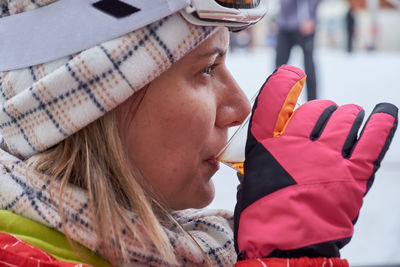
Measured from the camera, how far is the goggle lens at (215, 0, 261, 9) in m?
0.83

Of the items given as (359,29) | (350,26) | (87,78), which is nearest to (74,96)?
(87,78)

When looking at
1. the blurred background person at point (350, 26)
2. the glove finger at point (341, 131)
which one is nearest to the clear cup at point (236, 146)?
the glove finger at point (341, 131)

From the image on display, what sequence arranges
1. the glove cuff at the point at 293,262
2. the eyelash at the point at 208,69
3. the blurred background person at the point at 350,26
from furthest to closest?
the blurred background person at the point at 350,26
the eyelash at the point at 208,69
the glove cuff at the point at 293,262

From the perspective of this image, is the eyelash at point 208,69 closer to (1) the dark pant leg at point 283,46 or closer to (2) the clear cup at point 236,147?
(2) the clear cup at point 236,147

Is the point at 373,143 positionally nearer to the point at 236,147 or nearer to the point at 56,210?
the point at 236,147

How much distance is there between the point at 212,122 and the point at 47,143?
0.83 ft

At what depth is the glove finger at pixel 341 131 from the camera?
806 mm

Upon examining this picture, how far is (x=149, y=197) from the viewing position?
84cm

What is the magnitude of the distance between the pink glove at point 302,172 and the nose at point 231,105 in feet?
0.16

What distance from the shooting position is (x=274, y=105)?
83cm

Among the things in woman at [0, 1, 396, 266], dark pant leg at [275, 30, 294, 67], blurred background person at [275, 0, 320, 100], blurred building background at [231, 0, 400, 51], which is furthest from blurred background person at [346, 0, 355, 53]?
woman at [0, 1, 396, 266]

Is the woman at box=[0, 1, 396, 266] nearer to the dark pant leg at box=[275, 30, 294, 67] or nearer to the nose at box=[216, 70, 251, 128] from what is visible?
the nose at box=[216, 70, 251, 128]

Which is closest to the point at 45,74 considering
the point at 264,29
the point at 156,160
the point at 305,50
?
the point at 156,160

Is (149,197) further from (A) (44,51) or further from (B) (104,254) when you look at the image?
(A) (44,51)
